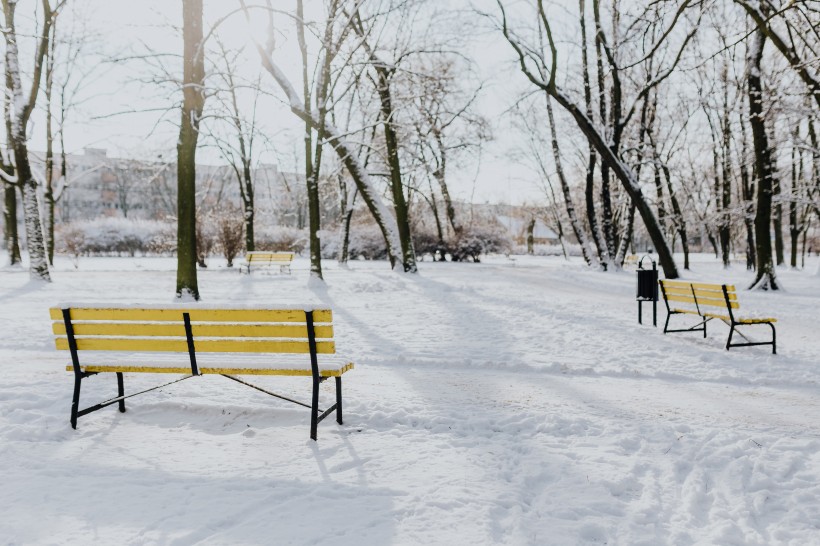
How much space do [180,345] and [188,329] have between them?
0.19 meters


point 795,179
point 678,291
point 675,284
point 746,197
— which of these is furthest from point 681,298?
point 795,179

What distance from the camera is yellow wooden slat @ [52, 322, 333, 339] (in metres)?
4.34

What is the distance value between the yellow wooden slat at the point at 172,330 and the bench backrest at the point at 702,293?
5.74m

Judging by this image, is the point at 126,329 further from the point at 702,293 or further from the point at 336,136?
the point at 336,136

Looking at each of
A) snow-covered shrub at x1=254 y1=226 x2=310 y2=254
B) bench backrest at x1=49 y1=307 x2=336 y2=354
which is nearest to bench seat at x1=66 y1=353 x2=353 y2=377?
bench backrest at x1=49 y1=307 x2=336 y2=354

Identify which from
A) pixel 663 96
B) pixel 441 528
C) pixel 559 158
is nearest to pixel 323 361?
pixel 441 528

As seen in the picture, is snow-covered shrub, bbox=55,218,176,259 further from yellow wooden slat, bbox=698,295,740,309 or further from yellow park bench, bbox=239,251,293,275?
yellow wooden slat, bbox=698,295,740,309

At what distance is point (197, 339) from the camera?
14.8ft

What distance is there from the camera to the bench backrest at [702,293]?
295 inches

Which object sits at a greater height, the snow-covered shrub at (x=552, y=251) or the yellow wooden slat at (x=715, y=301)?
the snow-covered shrub at (x=552, y=251)

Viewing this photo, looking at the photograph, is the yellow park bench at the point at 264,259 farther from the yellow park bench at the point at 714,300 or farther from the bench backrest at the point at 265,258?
the yellow park bench at the point at 714,300

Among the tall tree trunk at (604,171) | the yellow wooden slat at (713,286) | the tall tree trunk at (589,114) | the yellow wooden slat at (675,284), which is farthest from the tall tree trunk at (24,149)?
the tall tree trunk at (604,171)

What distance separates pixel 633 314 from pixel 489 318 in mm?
2779

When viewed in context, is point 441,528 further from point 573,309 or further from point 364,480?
point 573,309
